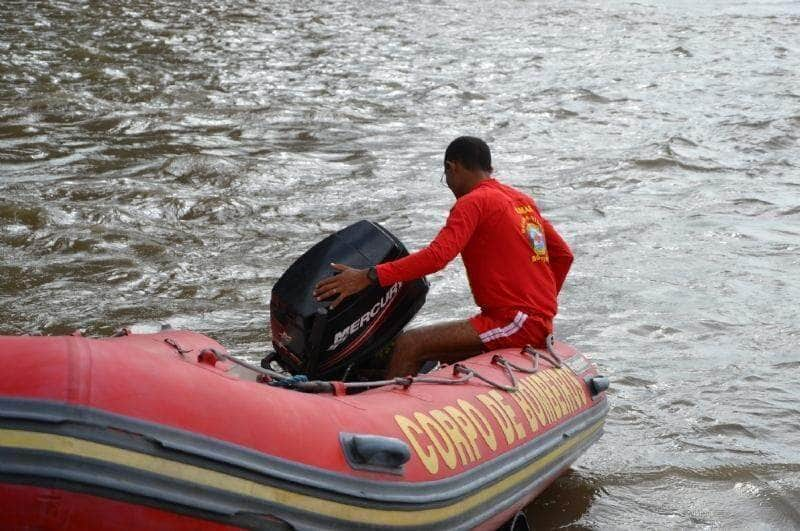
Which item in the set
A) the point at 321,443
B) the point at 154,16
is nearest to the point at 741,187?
the point at 321,443

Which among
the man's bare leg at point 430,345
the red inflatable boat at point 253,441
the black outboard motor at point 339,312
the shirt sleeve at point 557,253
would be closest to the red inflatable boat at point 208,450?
the red inflatable boat at point 253,441

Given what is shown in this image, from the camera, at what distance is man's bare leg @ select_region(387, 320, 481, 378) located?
4691 mm

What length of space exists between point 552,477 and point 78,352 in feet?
7.44

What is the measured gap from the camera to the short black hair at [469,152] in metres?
4.70

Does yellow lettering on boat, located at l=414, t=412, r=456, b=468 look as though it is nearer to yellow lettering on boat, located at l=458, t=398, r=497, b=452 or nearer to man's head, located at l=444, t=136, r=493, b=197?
yellow lettering on boat, located at l=458, t=398, r=497, b=452

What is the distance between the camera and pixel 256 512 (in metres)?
2.89

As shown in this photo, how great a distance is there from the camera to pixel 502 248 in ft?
15.2

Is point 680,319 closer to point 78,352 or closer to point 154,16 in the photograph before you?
point 78,352

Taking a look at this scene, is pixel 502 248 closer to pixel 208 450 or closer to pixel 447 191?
pixel 208 450

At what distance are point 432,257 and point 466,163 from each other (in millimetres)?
555

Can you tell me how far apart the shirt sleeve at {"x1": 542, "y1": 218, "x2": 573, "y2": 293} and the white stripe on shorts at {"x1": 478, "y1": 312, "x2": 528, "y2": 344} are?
1.23 feet

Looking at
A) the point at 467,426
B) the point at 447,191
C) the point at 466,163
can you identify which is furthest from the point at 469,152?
the point at 447,191

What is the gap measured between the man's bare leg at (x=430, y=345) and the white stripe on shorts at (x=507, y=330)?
39mm

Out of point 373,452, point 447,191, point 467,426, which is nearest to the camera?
point 373,452
